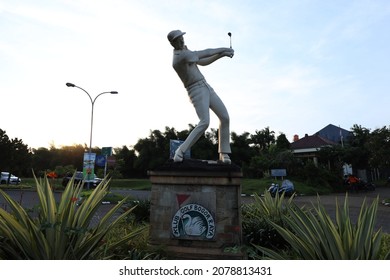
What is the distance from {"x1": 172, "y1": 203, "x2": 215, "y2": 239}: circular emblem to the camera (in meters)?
4.45

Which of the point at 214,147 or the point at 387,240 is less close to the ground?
the point at 214,147

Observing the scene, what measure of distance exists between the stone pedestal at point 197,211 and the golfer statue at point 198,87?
44cm

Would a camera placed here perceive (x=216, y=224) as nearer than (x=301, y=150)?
Yes

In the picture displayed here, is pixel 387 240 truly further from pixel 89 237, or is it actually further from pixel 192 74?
pixel 89 237

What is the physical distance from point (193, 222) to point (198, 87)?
214 cm

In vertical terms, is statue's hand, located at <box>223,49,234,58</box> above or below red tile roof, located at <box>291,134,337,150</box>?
below

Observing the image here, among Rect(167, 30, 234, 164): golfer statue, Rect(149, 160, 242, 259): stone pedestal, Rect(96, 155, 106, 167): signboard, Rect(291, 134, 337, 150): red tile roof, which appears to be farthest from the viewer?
Rect(291, 134, 337, 150): red tile roof

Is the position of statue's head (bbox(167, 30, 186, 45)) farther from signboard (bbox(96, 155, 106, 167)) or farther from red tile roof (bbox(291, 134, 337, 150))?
red tile roof (bbox(291, 134, 337, 150))

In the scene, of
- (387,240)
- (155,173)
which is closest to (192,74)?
(155,173)

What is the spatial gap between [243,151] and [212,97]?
35113 millimetres

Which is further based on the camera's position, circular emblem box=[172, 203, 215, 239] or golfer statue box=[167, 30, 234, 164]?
golfer statue box=[167, 30, 234, 164]

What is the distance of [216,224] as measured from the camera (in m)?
4.47

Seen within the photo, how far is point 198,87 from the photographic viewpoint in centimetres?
514

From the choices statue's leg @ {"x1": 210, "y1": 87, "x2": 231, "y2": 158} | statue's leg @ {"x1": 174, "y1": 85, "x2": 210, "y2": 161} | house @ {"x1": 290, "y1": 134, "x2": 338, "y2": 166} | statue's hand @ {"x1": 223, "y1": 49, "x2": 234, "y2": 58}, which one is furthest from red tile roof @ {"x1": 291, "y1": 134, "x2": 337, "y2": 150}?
statue's leg @ {"x1": 174, "y1": 85, "x2": 210, "y2": 161}
